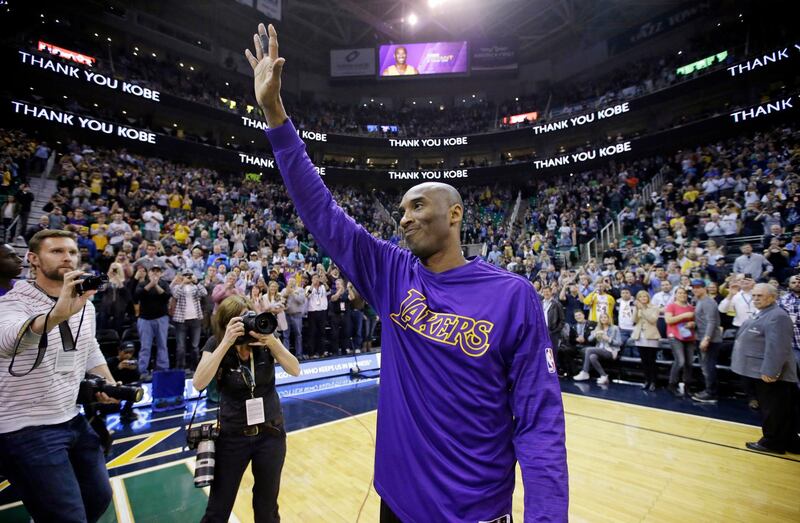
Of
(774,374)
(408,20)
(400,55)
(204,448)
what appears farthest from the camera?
(400,55)

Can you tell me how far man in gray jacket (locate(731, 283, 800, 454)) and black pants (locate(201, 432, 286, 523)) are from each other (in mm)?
5323

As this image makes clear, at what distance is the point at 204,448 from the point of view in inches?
85.8

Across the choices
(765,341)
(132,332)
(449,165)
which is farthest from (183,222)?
(449,165)

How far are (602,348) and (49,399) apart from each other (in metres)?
8.62

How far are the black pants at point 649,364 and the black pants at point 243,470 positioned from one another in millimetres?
7415

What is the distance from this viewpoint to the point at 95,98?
752 inches

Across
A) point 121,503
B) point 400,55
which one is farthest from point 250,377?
point 400,55

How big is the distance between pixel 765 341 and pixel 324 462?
5.29 meters

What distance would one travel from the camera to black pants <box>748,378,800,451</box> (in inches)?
172

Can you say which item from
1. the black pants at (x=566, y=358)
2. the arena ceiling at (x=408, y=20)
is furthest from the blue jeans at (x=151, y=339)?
the arena ceiling at (x=408, y=20)

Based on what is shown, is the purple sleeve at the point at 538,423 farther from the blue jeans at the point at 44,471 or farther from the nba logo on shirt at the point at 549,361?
the blue jeans at the point at 44,471

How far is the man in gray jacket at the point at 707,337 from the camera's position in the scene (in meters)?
6.25

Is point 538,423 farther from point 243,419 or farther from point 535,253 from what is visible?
point 535,253

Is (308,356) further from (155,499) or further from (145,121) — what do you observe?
(145,121)
